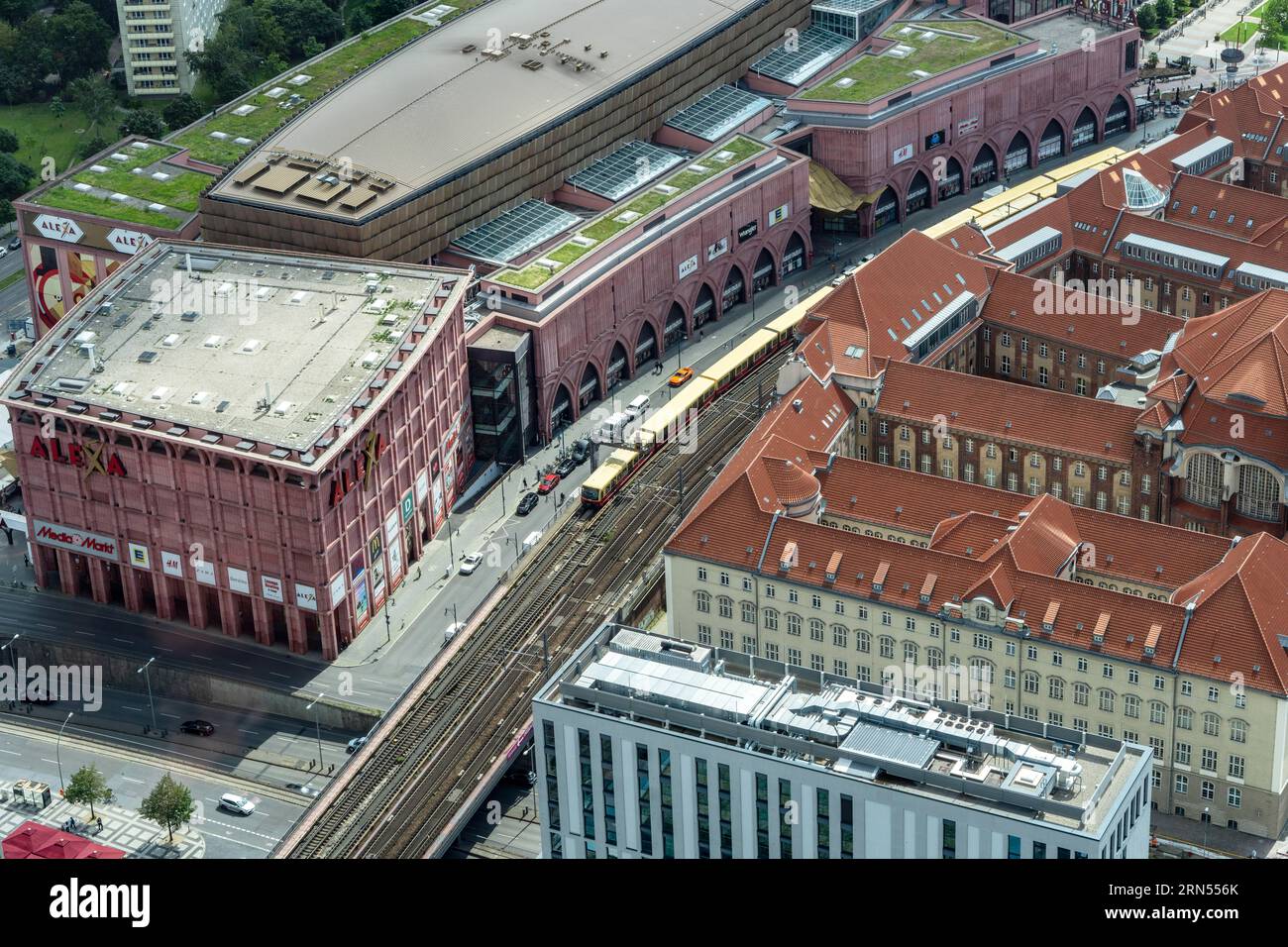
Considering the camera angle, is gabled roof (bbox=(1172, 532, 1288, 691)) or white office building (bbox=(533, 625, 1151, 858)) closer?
white office building (bbox=(533, 625, 1151, 858))

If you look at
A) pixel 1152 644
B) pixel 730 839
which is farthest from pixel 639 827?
pixel 1152 644

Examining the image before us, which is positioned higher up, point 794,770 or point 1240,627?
point 794,770

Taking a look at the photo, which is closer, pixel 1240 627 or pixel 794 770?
pixel 794 770

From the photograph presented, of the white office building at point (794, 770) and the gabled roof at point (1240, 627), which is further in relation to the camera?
the gabled roof at point (1240, 627)
